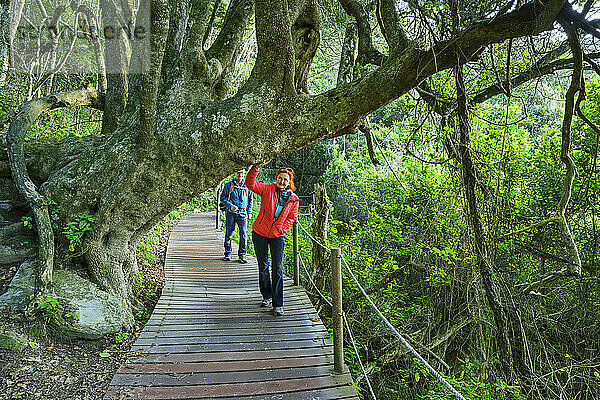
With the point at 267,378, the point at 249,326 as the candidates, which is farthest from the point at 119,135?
the point at 267,378

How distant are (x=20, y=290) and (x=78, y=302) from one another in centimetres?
53

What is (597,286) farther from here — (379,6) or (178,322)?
(178,322)

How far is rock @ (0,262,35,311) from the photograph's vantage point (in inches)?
154

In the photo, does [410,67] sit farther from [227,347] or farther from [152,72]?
[227,347]

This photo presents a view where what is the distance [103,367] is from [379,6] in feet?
14.9

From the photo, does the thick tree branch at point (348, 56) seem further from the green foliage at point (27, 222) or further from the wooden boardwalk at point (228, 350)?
the green foliage at point (27, 222)

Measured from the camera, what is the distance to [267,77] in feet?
14.4

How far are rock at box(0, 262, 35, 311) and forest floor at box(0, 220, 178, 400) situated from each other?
13 centimetres

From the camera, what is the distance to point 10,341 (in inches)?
141

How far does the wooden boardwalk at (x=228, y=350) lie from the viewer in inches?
135

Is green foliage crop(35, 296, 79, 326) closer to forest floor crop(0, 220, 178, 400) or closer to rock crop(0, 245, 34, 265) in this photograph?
forest floor crop(0, 220, 178, 400)

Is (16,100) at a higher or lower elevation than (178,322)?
higher

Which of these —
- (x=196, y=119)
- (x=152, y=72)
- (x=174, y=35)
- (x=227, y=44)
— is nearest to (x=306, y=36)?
(x=227, y=44)

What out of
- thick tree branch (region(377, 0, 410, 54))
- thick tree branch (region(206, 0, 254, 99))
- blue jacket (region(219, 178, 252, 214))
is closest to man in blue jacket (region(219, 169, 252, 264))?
blue jacket (region(219, 178, 252, 214))
